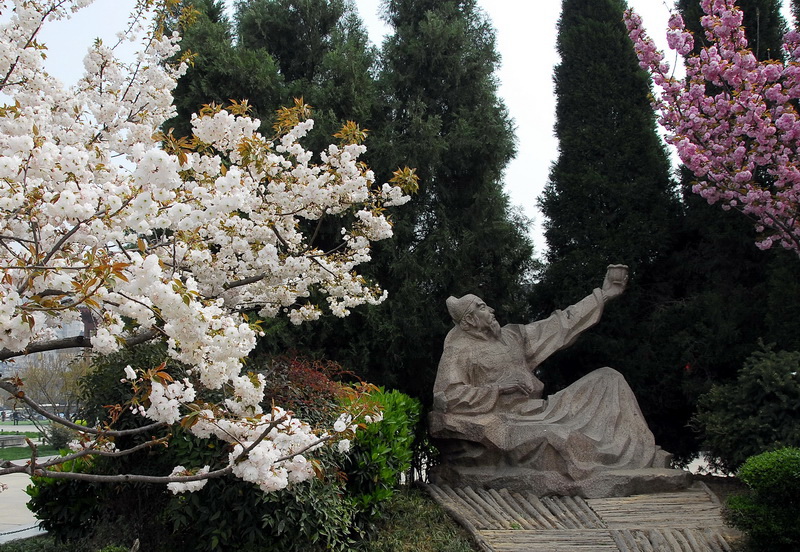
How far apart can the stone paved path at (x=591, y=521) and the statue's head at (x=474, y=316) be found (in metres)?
1.55

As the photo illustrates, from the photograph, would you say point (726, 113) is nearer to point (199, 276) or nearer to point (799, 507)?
point (799, 507)

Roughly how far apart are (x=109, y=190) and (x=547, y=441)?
4423 millimetres

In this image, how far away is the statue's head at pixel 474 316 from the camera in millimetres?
6910

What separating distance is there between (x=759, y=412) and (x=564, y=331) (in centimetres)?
186

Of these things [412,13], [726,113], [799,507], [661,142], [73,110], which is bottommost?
[799,507]

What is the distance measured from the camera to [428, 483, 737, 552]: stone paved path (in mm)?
4973

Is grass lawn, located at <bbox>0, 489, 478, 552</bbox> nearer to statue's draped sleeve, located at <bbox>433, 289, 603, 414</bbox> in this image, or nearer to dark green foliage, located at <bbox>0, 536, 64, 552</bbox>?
dark green foliage, located at <bbox>0, 536, 64, 552</bbox>

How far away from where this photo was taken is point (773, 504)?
189 inches

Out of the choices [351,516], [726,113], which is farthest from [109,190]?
[726,113]

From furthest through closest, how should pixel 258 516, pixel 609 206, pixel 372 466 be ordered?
pixel 609 206, pixel 372 466, pixel 258 516

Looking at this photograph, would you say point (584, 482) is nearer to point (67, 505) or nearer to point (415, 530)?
point (415, 530)

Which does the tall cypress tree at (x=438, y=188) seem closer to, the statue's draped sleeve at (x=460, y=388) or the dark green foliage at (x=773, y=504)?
the statue's draped sleeve at (x=460, y=388)

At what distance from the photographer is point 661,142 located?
9.09 meters

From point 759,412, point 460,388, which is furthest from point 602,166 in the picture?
point 460,388
